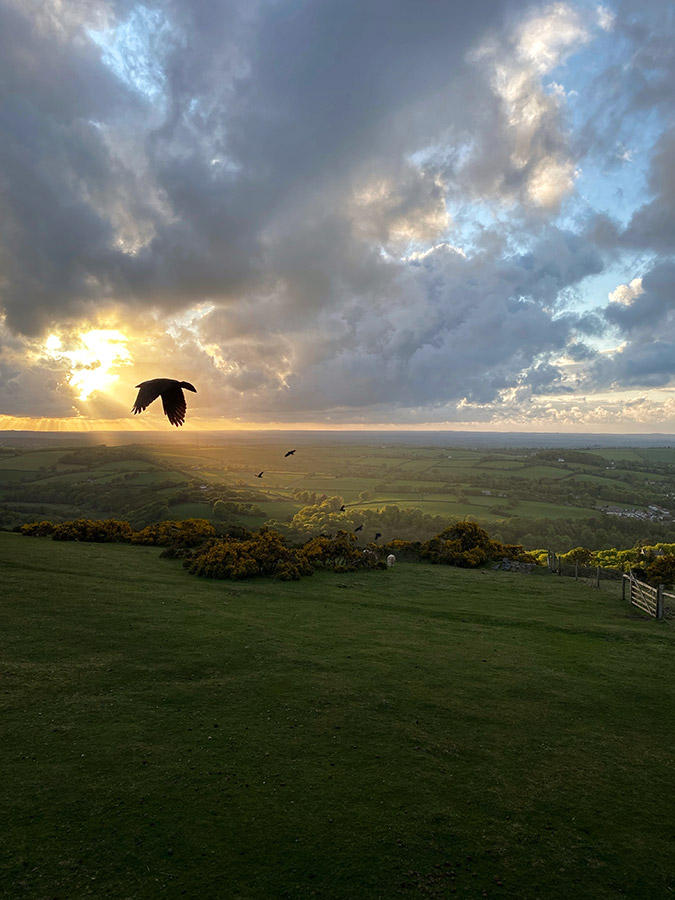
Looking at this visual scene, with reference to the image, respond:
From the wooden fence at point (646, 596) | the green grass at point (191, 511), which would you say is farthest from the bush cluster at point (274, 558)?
the green grass at point (191, 511)

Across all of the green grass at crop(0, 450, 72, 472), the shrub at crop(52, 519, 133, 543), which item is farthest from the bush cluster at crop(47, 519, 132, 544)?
the green grass at crop(0, 450, 72, 472)

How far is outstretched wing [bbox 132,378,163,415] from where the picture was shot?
26.9 ft

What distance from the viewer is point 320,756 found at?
7.94 meters

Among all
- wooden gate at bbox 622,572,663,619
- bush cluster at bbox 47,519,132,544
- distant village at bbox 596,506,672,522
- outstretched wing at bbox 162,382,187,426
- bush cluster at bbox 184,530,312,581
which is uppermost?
outstretched wing at bbox 162,382,187,426

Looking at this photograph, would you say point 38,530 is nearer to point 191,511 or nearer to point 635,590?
point 191,511

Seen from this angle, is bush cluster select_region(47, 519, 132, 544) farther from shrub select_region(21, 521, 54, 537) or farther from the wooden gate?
the wooden gate

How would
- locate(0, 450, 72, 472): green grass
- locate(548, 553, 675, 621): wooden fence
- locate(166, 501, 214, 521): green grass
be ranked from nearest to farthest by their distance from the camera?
locate(548, 553, 675, 621): wooden fence → locate(166, 501, 214, 521): green grass → locate(0, 450, 72, 472): green grass

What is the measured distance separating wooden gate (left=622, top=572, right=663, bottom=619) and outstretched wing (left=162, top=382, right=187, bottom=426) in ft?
57.6

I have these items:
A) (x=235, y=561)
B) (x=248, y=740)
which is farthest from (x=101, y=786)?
(x=235, y=561)

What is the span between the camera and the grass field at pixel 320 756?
19.0 feet

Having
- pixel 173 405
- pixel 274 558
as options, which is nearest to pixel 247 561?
pixel 274 558

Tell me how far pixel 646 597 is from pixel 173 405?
61.2 feet

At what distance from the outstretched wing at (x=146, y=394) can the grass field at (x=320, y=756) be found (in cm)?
565

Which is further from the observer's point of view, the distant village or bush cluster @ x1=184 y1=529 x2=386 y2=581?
the distant village
